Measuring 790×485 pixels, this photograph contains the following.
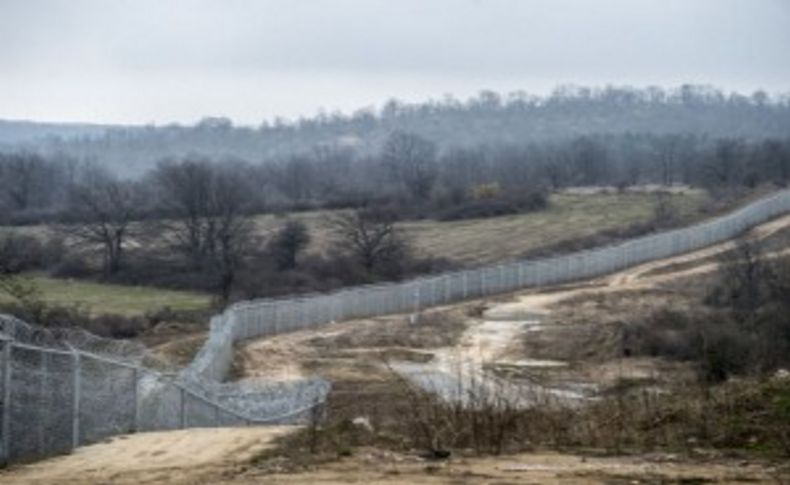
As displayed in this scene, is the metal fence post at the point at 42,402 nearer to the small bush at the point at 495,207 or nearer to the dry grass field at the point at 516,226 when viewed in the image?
the dry grass field at the point at 516,226

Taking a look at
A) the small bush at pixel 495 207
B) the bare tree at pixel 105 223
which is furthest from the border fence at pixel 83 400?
the small bush at pixel 495 207

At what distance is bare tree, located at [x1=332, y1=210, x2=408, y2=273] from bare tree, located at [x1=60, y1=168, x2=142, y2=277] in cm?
1729

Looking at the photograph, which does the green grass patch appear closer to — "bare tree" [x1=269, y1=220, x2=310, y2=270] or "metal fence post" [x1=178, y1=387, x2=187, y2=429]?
"bare tree" [x1=269, y1=220, x2=310, y2=270]

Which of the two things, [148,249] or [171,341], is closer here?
[171,341]

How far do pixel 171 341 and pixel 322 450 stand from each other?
39.7 meters

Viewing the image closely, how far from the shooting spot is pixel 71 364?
67.6 feet

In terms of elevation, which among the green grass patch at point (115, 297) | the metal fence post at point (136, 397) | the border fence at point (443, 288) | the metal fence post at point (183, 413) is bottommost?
the green grass patch at point (115, 297)

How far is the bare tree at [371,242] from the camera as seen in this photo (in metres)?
90.2

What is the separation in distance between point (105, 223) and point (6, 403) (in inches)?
3417

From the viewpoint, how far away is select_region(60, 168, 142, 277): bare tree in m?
99.7

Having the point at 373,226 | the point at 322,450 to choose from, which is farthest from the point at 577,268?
the point at 322,450

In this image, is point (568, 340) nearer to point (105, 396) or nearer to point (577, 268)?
point (577, 268)

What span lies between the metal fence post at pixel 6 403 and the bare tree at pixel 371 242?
224ft

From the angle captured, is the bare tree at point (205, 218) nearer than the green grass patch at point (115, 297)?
No
